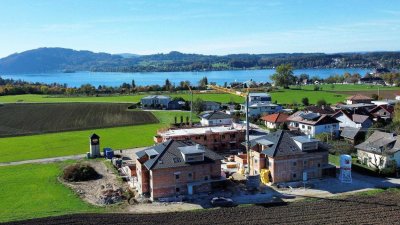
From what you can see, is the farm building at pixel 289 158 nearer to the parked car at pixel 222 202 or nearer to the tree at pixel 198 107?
the parked car at pixel 222 202

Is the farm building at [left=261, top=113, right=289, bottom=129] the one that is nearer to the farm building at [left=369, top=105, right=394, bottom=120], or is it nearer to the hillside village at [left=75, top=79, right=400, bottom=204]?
the farm building at [left=369, top=105, right=394, bottom=120]

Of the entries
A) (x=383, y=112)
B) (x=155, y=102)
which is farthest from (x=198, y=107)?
(x=383, y=112)

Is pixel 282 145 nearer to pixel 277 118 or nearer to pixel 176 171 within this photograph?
pixel 176 171

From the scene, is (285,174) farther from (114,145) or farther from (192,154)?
(114,145)

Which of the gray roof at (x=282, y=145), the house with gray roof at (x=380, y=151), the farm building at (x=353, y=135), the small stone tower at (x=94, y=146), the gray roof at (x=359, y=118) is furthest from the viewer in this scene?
the gray roof at (x=359, y=118)

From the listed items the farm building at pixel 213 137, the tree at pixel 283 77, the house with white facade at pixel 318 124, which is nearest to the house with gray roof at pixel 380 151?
the house with white facade at pixel 318 124

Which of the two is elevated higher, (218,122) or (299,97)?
(299,97)

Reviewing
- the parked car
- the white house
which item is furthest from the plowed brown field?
the parked car
